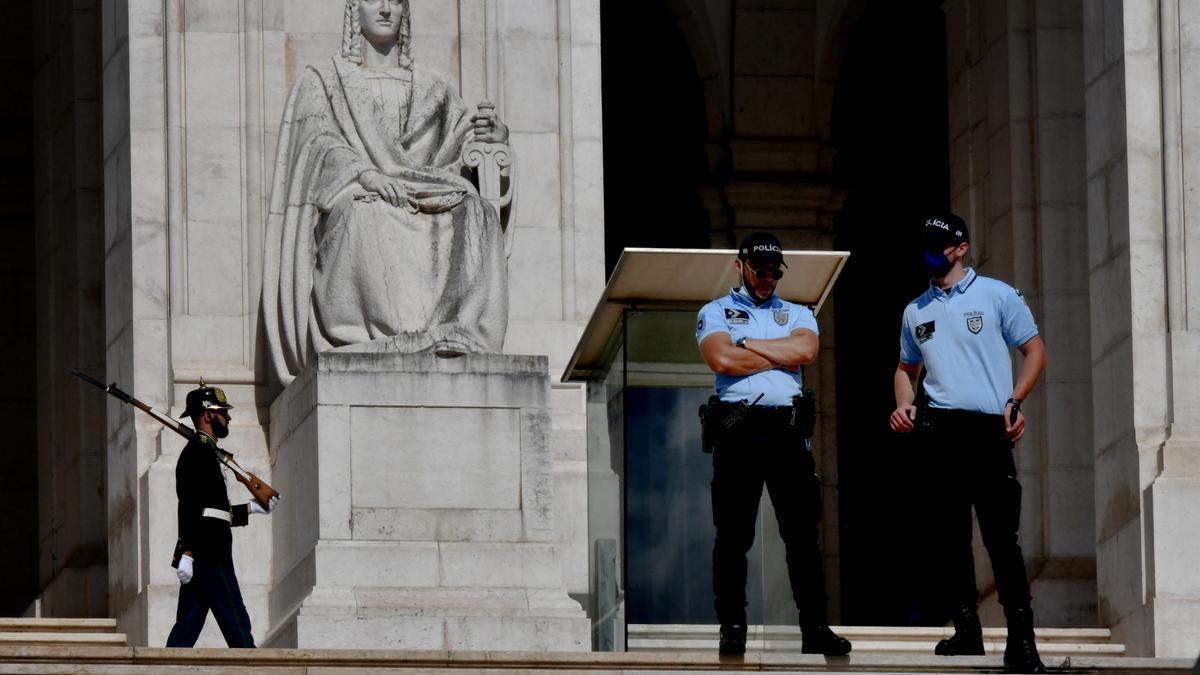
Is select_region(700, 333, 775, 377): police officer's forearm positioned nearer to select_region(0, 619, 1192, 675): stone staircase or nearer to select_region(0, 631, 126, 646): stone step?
select_region(0, 619, 1192, 675): stone staircase

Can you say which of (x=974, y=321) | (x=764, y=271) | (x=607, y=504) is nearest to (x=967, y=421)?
(x=974, y=321)

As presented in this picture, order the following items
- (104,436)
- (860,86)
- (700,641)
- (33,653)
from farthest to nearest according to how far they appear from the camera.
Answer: (860,86)
(104,436)
(33,653)
(700,641)

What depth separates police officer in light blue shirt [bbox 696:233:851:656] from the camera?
21266 millimetres

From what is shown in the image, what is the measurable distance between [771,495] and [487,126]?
6.40m

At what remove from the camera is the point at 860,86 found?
40.7m

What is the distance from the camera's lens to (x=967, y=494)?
21.2 meters

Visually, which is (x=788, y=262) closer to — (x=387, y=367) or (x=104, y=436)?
(x=387, y=367)

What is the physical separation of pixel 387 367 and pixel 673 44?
Result: 16.0 m

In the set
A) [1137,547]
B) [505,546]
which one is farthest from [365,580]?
[1137,547]

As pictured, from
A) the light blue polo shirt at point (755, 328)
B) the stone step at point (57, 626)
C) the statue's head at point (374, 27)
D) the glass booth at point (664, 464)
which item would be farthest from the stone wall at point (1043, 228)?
the light blue polo shirt at point (755, 328)

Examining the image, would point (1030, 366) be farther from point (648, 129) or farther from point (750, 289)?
point (648, 129)

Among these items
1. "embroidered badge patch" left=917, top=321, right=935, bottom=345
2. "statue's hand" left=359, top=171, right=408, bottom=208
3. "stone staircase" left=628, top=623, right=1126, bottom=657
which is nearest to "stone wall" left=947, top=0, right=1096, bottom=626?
"stone staircase" left=628, top=623, right=1126, bottom=657

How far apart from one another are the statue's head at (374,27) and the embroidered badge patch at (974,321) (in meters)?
7.17

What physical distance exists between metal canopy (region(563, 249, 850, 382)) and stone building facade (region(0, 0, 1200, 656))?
12.1 feet
